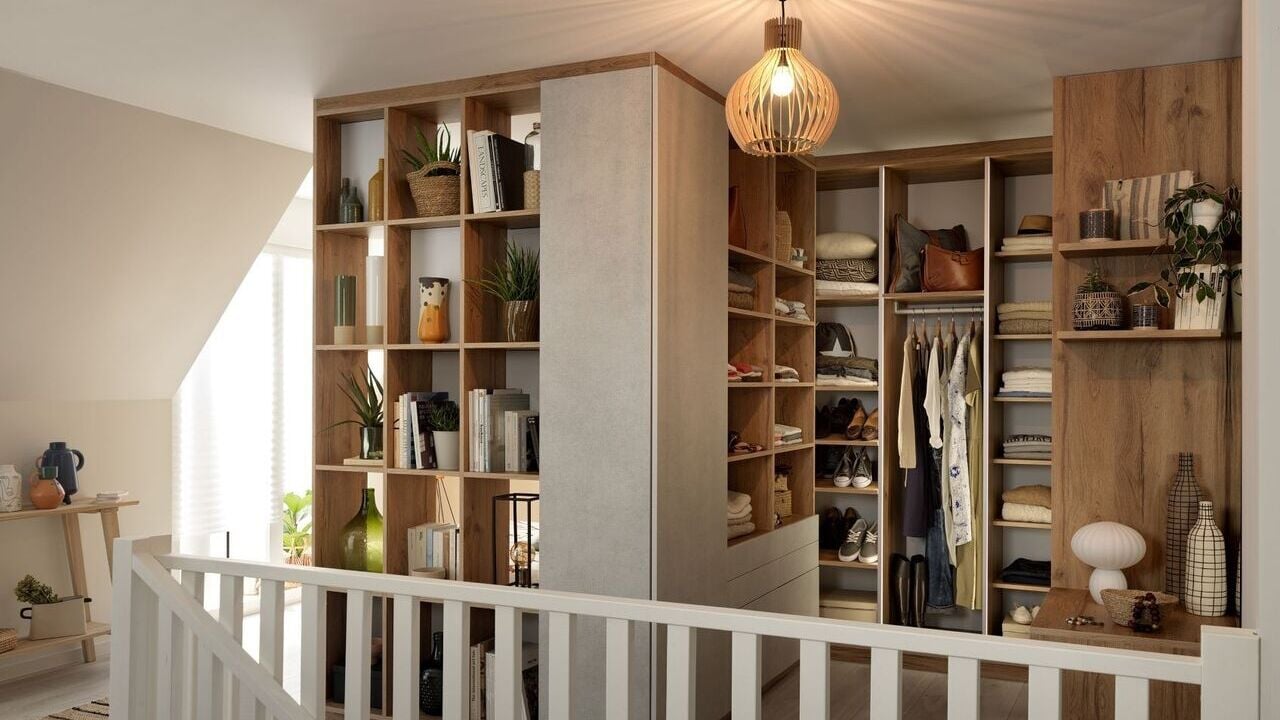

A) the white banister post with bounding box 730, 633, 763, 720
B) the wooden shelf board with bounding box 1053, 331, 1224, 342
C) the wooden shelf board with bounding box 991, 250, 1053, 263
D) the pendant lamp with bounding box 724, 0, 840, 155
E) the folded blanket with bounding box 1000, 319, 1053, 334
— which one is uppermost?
the pendant lamp with bounding box 724, 0, 840, 155

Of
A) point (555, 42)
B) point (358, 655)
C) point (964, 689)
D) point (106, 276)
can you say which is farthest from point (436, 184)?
point (964, 689)

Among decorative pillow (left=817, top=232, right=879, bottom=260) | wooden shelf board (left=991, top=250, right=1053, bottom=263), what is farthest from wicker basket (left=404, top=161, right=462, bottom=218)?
wooden shelf board (left=991, top=250, right=1053, bottom=263)

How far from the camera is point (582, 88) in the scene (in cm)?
357

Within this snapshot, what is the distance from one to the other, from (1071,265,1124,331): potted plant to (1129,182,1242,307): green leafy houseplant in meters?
0.12

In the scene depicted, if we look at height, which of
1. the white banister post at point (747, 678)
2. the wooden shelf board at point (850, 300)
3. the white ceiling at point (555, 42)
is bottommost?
the white banister post at point (747, 678)

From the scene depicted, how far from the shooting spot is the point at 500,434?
12.5 feet

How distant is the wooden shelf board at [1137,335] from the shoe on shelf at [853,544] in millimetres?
1898

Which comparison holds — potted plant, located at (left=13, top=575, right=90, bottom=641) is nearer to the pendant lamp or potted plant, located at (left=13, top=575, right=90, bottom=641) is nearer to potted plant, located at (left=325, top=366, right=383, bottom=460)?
potted plant, located at (left=325, top=366, right=383, bottom=460)

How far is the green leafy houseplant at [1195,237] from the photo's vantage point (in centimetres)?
313

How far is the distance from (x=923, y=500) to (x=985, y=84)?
1.99 m

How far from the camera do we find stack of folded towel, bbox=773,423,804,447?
4.80 m

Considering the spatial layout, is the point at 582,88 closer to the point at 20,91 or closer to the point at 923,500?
the point at 20,91

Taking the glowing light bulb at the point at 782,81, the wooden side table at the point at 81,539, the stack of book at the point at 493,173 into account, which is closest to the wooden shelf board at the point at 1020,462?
the stack of book at the point at 493,173

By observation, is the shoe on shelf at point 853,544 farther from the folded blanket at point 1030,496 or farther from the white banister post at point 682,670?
the white banister post at point 682,670
